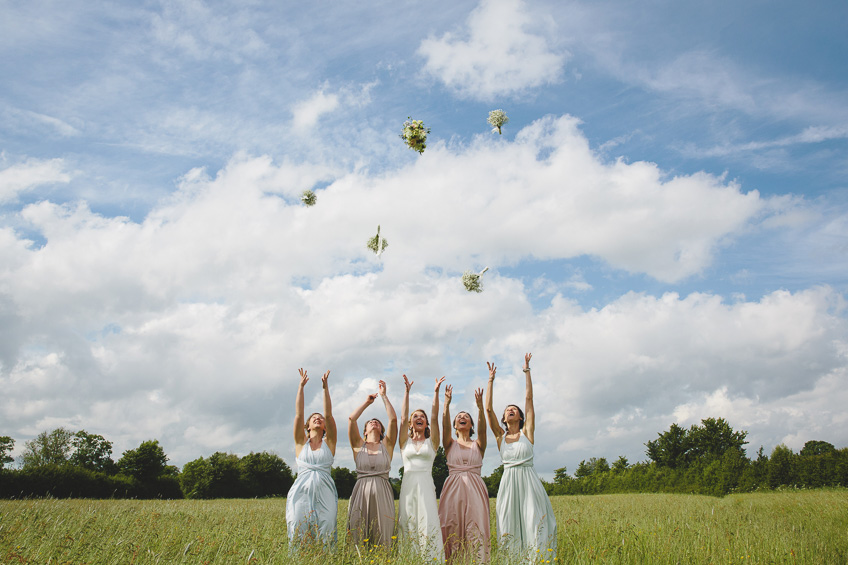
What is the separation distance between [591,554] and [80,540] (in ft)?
24.0

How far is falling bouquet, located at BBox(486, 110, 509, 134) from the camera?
1099 cm

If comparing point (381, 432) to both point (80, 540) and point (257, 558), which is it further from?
point (80, 540)

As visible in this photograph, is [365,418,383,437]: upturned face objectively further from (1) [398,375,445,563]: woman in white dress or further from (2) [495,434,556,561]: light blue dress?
(2) [495,434,556,561]: light blue dress

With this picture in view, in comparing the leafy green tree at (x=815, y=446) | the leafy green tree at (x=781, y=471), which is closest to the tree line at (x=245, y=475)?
the leafy green tree at (x=781, y=471)

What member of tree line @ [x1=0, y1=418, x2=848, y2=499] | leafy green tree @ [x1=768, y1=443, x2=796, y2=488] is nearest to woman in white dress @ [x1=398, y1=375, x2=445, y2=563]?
tree line @ [x1=0, y1=418, x2=848, y2=499]

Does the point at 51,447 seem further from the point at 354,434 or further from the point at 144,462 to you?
the point at 354,434

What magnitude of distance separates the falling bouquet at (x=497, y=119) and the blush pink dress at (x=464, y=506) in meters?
6.64

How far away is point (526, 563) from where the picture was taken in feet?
23.6

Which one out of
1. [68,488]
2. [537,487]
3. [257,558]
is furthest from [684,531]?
[68,488]

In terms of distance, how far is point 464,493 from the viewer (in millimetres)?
8477

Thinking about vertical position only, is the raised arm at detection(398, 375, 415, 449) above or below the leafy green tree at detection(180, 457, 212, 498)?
above

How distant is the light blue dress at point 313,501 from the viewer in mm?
7773

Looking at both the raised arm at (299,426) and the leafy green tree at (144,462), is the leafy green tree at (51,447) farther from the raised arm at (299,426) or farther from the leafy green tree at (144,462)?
the raised arm at (299,426)

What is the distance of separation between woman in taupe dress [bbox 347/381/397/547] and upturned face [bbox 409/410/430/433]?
0.32m
